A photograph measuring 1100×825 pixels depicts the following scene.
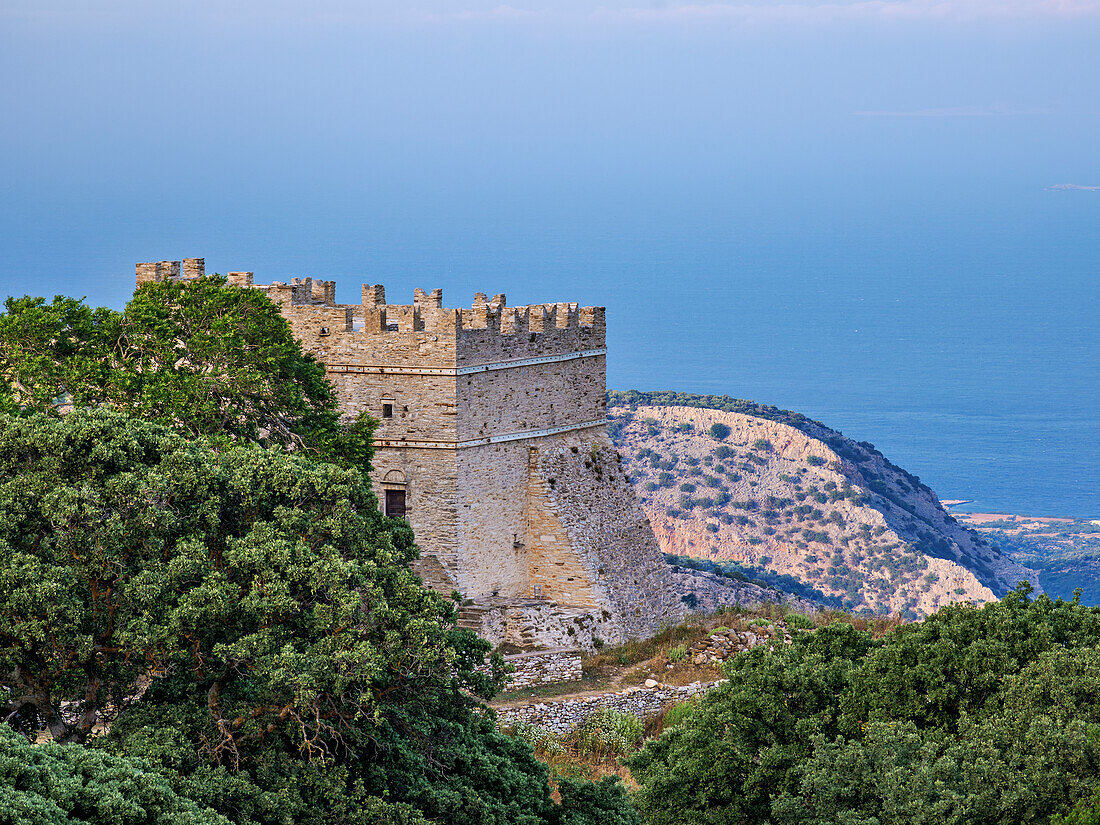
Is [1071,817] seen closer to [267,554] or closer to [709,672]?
[267,554]

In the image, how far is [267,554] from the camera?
62.1 ft

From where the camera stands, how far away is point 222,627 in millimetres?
18734

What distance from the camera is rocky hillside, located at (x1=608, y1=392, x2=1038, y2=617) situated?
76.6 m

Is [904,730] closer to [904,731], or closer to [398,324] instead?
[904,731]

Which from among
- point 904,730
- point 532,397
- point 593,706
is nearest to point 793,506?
point 532,397

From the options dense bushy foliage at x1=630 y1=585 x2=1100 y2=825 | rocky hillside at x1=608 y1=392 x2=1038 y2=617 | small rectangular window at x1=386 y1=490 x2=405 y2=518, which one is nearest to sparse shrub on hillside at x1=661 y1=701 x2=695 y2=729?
dense bushy foliage at x1=630 y1=585 x2=1100 y2=825

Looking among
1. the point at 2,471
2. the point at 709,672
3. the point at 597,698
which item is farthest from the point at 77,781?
the point at 709,672

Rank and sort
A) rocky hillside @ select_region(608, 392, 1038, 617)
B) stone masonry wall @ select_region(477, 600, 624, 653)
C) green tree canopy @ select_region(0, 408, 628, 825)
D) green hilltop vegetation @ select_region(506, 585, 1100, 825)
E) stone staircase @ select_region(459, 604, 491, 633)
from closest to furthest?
green tree canopy @ select_region(0, 408, 628, 825) → green hilltop vegetation @ select_region(506, 585, 1100, 825) → stone staircase @ select_region(459, 604, 491, 633) → stone masonry wall @ select_region(477, 600, 624, 653) → rocky hillside @ select_region(608, 392, 1038, 617)

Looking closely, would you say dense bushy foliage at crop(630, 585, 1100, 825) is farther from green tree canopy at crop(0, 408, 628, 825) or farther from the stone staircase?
the stone staircase

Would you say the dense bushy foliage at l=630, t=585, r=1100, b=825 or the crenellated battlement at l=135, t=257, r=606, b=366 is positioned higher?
the crenellated battlement at l=135, t=257, r=606, b=366

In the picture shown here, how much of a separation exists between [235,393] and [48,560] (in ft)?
35.1

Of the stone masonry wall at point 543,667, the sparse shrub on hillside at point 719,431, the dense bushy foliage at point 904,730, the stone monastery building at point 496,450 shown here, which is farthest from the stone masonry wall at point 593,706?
the sparse shrub on hillside at point 719,431

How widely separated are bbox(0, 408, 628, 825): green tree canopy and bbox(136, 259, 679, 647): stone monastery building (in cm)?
1340

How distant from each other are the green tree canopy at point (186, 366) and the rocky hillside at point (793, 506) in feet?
158
